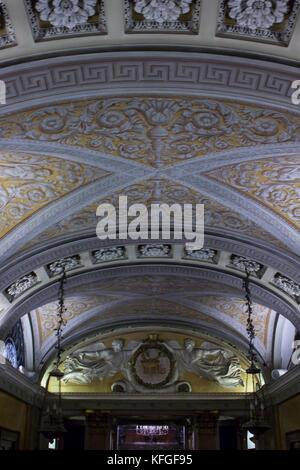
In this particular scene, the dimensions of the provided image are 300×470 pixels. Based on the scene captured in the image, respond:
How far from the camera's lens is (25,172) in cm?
832

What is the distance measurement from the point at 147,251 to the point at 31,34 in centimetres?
659

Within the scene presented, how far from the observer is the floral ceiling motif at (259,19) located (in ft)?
17.7

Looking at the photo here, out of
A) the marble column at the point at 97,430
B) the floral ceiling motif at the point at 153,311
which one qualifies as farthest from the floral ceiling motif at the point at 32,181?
the marble column at the point at 97,430

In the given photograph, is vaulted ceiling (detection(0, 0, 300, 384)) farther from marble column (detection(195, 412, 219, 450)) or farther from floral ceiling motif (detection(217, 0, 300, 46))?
marble column (detection(195, 412, 219, 450))

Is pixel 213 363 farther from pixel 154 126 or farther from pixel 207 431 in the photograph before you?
pixel 154 126

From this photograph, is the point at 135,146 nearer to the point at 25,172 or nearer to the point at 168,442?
the point at 25,172

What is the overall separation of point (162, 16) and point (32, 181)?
157 inches

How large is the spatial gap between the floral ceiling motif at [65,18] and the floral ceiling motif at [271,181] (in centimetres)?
357

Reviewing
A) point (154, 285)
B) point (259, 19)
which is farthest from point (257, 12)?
point (154, 285)

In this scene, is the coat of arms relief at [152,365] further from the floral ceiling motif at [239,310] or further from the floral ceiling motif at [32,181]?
the floral ceiling motif at [32,181]

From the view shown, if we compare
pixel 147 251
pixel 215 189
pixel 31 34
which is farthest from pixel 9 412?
pixel 31 34

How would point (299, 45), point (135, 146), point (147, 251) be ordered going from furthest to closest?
1. point (147, 251)
2. point (135, 146)
3. point (299, 45)

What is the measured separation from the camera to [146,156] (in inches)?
326
